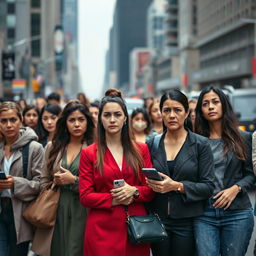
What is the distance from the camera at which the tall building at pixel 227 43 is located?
61406mm

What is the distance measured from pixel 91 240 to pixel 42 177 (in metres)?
1.07

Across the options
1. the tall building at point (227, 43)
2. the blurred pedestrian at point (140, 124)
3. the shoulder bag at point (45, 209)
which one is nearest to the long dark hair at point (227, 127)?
the shoulder bag at point (45, 209)

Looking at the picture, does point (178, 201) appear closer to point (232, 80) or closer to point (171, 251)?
point (171, 251)

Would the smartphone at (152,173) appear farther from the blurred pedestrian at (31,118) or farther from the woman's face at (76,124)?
the blurred pedestrian at (31,118)

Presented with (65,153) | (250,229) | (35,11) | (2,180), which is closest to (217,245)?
(250,229)

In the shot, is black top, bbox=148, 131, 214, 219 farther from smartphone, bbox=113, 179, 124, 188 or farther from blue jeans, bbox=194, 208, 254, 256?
smartphone, bbox=113, 179, 124, 188

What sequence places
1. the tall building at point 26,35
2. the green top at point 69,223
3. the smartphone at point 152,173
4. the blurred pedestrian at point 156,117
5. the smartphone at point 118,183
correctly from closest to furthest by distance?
1. the smartphone at point 152,173
2. the smartphone at point 118,183
3. the green top at point 69,223
4. the blurred pedestrian at point 156,117
5. the tall building at point 26,35

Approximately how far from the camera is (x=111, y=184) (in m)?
4.47

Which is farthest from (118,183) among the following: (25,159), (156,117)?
(156,117)

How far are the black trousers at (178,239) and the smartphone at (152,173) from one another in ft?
1.49

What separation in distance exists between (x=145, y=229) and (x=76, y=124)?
1.54m

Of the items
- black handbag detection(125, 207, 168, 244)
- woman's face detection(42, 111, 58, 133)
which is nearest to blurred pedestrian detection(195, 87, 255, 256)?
black handbag detection(125, 207, 168, 244)

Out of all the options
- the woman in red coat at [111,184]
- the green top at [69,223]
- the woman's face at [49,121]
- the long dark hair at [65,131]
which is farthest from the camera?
the woman's face at [49,121]

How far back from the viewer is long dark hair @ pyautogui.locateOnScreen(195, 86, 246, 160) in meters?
4.77
